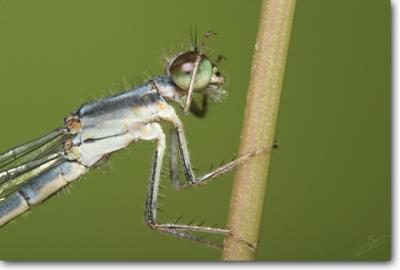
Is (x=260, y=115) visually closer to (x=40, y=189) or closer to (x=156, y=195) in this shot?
(x=156, y=195)

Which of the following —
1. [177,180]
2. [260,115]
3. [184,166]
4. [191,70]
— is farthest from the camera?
[177,180]

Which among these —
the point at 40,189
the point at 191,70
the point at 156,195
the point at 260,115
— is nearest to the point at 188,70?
the point at 191,70

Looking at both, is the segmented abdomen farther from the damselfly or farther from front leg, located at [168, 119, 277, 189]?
front leg, located at [168, 119, 277, 189]

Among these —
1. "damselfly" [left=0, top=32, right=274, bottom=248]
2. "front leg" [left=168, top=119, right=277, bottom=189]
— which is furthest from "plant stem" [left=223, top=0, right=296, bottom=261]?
"damselfly" [left=0, top=32, right=274, bottom=248]

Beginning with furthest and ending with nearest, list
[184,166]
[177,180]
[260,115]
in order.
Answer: [177,180]
[184,166]
[260,115]
